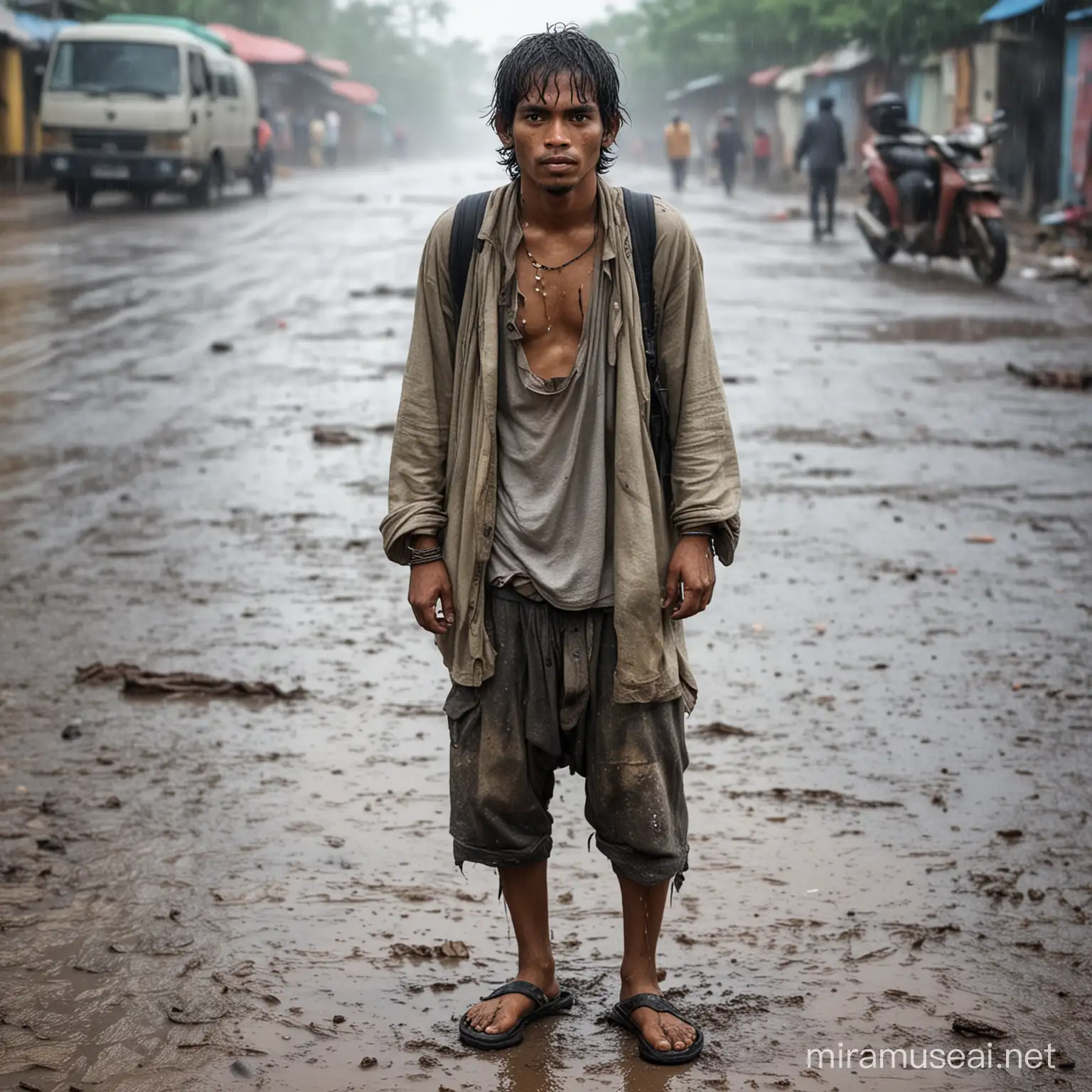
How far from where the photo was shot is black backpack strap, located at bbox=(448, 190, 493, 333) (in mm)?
2818

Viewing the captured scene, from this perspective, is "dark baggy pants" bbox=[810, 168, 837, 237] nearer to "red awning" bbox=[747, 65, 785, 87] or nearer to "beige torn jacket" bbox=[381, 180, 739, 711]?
"beige torn jacket" bbox=[381, 180, 739, 711]

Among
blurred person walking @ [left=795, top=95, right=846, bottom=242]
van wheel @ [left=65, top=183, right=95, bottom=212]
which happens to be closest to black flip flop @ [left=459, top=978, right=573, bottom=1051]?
blurred person walking @ [left=795, top=95, right=846, bottom=242]

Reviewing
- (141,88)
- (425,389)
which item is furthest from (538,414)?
(141,88)

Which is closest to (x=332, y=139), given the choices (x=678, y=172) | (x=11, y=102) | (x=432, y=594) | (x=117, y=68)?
(x=678, y=172)

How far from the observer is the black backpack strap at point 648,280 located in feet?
9.08

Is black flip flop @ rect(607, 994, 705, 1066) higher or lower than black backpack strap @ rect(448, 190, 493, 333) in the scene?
lower

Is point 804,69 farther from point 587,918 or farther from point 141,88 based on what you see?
point 587,918

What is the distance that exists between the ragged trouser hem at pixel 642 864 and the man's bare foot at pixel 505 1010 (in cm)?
28

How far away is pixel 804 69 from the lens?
49.6m

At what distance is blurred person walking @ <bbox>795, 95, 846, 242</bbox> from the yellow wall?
1756 centimetres

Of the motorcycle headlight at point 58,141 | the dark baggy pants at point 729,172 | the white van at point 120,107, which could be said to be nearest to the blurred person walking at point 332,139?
the dark baggy pants at point 729,172

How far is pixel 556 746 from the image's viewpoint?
2.88 meters

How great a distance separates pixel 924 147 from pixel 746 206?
15481mm

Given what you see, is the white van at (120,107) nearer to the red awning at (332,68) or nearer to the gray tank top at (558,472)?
the gray tank top at (558,472)
